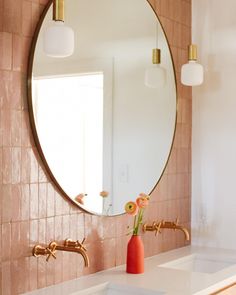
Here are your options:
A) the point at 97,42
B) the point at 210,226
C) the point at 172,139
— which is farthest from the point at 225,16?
the point at 210,226

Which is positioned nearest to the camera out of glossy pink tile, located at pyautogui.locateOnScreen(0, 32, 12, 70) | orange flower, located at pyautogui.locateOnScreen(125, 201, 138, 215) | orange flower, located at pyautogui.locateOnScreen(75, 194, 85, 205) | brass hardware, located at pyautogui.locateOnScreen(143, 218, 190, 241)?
glossy pink tile, located at pyautogui.locateOnScreen(0, 32, 12, 70)

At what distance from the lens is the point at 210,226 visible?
3158mm

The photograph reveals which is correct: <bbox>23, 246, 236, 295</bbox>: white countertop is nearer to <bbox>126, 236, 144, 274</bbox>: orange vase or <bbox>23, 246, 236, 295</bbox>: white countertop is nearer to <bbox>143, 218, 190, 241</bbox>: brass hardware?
<bbox>126, 236, 144, 274</bbox>: orange vase

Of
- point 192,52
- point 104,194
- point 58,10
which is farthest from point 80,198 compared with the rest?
point 192,52

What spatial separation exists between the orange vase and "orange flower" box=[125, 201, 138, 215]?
122 millimetres

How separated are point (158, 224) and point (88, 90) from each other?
79cm

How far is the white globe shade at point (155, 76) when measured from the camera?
2896 millimetres

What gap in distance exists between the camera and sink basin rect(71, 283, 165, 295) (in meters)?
2.22

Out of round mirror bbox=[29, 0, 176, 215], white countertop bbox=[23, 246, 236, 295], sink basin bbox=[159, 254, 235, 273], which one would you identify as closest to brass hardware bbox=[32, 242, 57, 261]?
white countertop bbox=[23, 246, 236, 295]

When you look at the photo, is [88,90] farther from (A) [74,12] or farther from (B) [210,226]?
(B) [210,226]

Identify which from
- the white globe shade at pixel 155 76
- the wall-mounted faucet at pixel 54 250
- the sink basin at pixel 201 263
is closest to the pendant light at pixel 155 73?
the white globe shade at pixel 155 76

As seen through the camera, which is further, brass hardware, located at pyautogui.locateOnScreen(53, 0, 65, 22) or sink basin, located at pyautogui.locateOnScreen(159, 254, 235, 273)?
sink basin, located at pyautogui.locateOnScreen(159, 254, 235, 273)

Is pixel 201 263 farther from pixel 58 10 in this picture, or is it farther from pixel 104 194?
pixel 58 10

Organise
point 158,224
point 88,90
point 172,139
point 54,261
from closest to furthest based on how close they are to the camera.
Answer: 1. point 54,261
2. point 88,90
3. point 158,224
4. point 172,139
